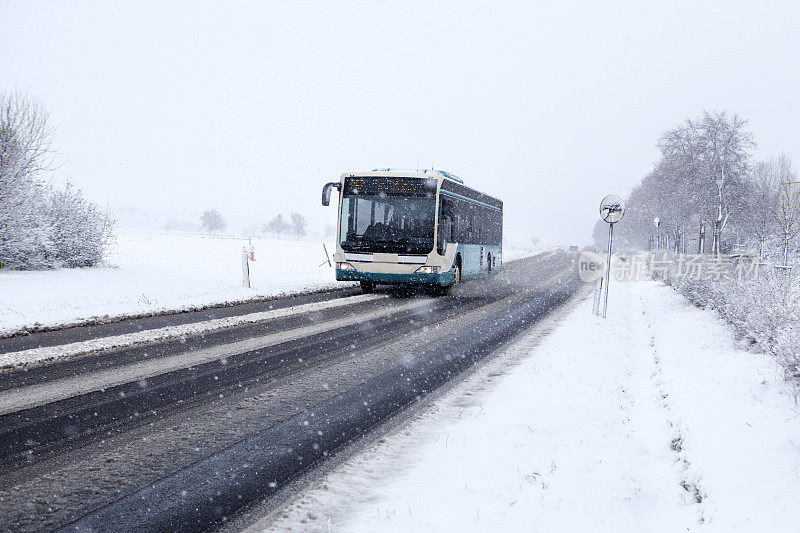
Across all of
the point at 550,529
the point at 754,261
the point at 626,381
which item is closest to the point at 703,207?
the point at 754,261

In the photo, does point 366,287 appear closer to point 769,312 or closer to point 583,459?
point 769,312

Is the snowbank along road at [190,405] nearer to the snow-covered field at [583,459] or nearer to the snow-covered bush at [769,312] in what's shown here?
the snow-covered field at [583,459]

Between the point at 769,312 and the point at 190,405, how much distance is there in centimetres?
731

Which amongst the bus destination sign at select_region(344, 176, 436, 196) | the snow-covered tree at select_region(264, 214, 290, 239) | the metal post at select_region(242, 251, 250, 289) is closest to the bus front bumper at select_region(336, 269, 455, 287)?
the bus destination sign at select_region(344, 176, 436, 196)

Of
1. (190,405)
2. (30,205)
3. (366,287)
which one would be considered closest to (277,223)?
(30,205)

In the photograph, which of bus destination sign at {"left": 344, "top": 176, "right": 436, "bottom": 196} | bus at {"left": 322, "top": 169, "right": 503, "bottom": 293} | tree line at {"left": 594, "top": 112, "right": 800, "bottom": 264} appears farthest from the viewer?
tree line at {"left": 594, "top": 112, "right": 800, "bottom": 264}

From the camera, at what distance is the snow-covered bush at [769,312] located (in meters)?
5.60

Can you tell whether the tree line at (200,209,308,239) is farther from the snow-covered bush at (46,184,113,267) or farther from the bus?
the bus

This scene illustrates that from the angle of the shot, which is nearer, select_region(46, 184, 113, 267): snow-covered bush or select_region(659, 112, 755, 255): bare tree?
select_region(46, 184, 113, 267): snow-covered bush

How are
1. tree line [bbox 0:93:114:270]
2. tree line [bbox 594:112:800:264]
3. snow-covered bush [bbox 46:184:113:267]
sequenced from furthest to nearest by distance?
tree line [bbox 594:112:800:264] < snow-covered bush [bbox 46:184:113:267] < tree line [bbox 0:93:114:270]

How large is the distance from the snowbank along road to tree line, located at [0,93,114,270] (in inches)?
430

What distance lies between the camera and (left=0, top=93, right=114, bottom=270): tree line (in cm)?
1683

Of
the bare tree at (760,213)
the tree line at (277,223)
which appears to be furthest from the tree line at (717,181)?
the tree line at (277,223)

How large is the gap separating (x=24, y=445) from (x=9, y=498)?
2.97 ft
